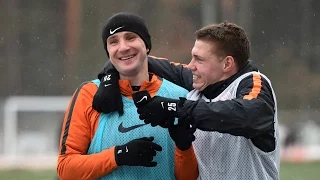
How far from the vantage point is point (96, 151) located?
4.08m

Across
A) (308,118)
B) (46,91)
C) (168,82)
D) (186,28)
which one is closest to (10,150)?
(46,91)

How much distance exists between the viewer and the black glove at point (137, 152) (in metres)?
3.92

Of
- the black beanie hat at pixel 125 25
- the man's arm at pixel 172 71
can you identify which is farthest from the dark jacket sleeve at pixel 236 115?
the man's arm at pixel 172 71

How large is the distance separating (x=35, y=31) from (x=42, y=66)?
51.0 inches

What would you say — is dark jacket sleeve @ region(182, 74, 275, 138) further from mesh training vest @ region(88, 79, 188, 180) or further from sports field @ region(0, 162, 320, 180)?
sports field @ region(0, 162, 320, 180)

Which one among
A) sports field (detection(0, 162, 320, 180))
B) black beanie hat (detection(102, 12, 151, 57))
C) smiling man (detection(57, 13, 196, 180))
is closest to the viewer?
smiling man (detection(57, 13, 196, 180))

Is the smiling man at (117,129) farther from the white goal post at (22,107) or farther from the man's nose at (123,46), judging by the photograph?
the white goal post at (22,107)

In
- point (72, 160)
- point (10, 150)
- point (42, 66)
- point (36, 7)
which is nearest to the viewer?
point (72, 160)

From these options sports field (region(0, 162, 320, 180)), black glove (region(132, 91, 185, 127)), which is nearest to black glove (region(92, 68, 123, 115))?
black glove (region(132, 91, 185, 127))

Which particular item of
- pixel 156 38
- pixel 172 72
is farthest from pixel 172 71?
pixel 156 38

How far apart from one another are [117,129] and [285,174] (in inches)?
452

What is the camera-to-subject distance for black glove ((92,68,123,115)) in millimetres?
4043

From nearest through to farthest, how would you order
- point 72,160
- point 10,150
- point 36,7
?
1. point 72,160
2. point 10,150
3. point 36,7

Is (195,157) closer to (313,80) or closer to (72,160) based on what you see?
(72,160)
